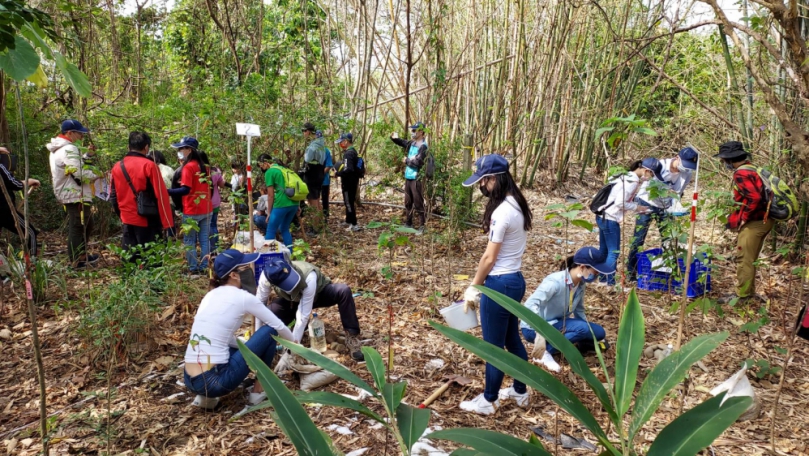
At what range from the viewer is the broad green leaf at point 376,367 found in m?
0.89

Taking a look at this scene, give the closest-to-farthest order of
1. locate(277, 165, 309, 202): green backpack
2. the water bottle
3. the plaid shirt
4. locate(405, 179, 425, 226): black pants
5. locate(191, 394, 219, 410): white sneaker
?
locate(191, 394, 219, 410): white sneaker, the water bottle, the plaid shirt, locate(277, 165, 309, 202): green backpack, locate(405, 179, 425, 226): black pants

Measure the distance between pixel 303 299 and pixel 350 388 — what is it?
0.64m

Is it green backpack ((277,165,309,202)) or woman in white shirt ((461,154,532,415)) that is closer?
woman in white shirt ((461,154,532,415))

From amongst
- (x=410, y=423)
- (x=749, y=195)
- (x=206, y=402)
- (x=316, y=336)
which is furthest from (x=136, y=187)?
(x=749, y=195)

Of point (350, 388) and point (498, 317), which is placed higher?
point (498, 317)

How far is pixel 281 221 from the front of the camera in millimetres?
5570

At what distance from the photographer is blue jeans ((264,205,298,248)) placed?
549 cm

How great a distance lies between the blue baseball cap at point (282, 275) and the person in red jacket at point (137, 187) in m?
1.60

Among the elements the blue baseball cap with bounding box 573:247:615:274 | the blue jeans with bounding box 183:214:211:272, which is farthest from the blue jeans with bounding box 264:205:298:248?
the blue baseball cap with bounding box 573:247:615:274

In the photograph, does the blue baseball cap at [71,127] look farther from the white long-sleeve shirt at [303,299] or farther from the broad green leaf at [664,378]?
the broad green leaf at [664,378]

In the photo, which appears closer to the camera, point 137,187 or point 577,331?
point 577,331

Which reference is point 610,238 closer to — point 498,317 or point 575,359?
point 498,317

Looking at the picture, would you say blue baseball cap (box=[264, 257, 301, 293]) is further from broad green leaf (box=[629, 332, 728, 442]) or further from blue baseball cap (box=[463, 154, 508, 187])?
broad green leaf (box=[629, 332, 728, 442])

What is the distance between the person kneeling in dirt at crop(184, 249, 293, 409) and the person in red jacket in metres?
1.75
